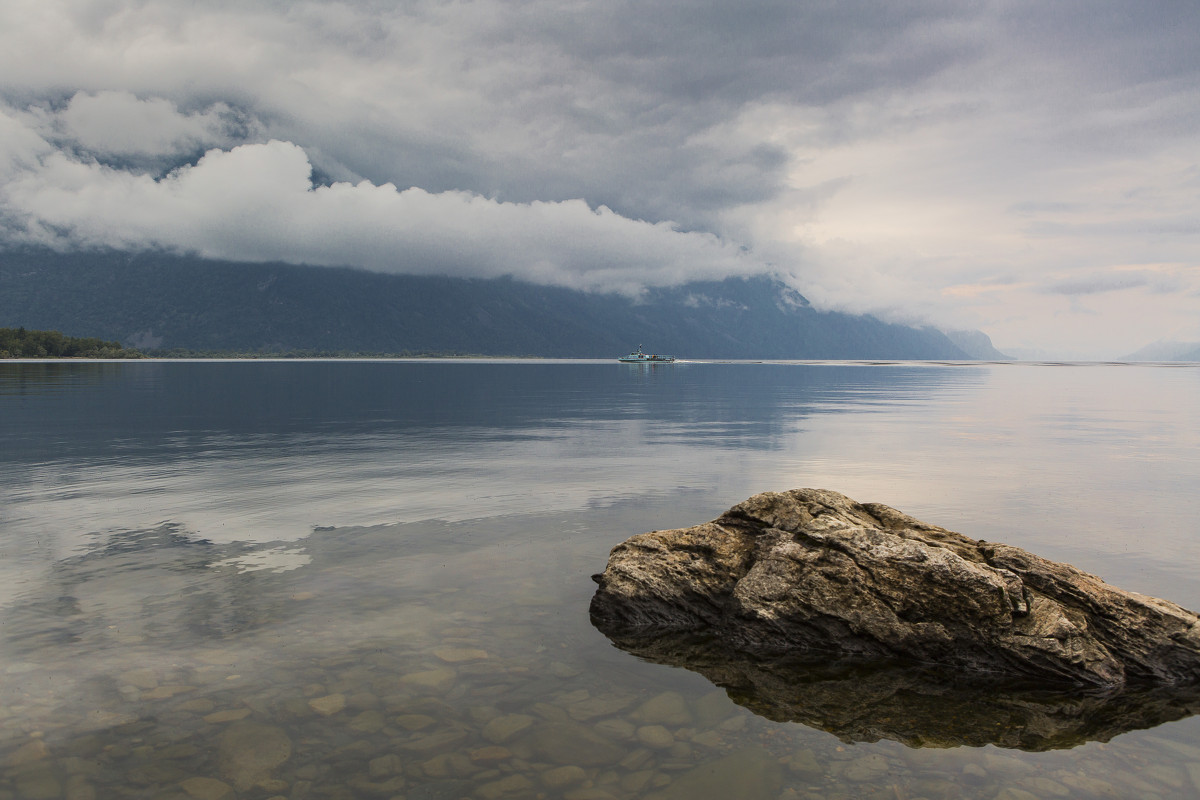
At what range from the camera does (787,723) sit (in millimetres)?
11234

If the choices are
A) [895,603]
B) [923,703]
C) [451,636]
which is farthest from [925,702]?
[451,636]

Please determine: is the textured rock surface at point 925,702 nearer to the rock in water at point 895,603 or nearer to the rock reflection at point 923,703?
the rock reflection at point 923,703

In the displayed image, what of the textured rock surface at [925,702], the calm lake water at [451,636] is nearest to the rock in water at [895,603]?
the textured rock surface at [925,702]

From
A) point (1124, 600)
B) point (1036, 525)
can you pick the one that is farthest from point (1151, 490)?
point (1124, 600)

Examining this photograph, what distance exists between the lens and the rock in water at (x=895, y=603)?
13.0 m

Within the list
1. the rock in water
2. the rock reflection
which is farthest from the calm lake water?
the rock in water

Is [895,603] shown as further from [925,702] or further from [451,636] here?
[451,636]

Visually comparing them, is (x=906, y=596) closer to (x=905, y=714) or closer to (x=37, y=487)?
(x=905, y=714)

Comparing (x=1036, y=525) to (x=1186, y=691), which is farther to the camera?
(x=1036, y=525)

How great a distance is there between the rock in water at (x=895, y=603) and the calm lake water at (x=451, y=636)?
1156 millimetres

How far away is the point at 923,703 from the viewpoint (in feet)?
39.3

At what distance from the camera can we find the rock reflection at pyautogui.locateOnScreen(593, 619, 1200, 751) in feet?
36.2

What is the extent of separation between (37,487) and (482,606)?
2361 cm

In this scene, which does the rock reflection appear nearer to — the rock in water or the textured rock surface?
the textured rock surface
